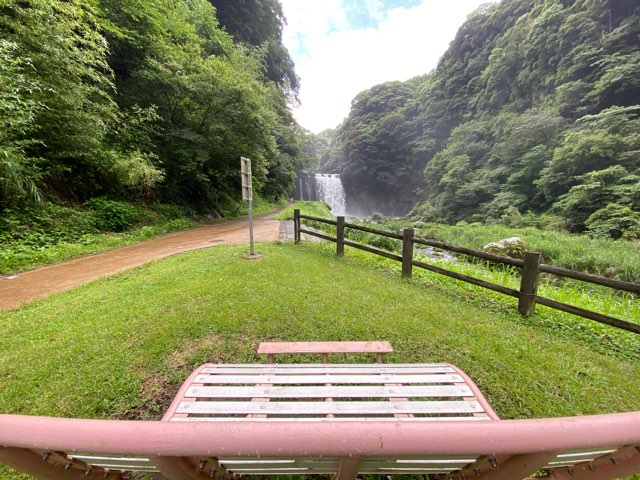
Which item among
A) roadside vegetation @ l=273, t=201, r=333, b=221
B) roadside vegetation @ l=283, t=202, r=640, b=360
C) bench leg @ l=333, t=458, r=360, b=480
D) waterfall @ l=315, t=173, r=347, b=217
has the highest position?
waterfall @ l=315, t=173, r=347, b=217

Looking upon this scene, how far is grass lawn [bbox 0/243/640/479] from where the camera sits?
2.09 meters

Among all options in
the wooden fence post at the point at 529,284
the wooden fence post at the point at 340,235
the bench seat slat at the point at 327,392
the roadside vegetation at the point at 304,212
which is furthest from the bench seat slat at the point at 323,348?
the roadside vegetation at the point at 304,212

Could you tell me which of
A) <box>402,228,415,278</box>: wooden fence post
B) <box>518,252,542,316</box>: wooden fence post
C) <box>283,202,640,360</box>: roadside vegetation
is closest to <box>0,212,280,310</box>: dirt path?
<box>283,202,640,360</box>: roadside vegetation

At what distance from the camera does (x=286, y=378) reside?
166 centimetres

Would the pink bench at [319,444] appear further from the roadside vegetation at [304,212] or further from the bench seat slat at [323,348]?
the roadside vegetation at [304,212]

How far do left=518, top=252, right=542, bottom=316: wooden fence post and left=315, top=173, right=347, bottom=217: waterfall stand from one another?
1365 inches

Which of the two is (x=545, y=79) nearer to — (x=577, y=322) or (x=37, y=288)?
(x=577, y=322)

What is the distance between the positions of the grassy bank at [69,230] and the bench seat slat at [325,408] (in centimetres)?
611

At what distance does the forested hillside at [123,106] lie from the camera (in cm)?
582

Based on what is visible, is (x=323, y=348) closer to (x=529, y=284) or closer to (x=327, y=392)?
(x=327, y=392)

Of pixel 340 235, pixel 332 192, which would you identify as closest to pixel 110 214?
pixel 340 235

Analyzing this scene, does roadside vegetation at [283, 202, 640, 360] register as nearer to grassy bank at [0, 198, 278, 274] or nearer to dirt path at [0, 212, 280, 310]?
dirt path at [0, 212, 280, 310]

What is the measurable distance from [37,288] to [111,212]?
464 cm

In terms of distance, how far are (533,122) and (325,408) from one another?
28415 mm
